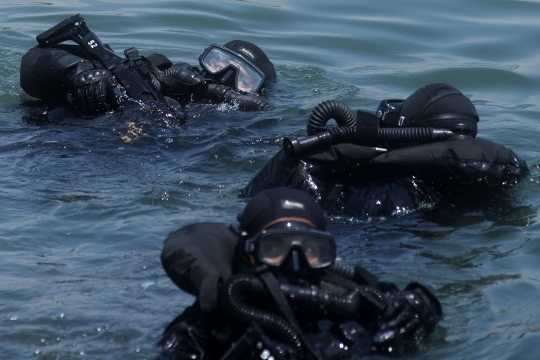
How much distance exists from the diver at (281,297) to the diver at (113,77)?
3315 millimetres

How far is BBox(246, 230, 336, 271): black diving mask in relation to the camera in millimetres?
3125

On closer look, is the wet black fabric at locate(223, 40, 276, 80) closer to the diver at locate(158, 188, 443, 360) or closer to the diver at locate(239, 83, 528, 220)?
the diver at locate(239, 83, 528, 220)

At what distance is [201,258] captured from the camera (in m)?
3.18

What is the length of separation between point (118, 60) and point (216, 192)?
1.78 meters

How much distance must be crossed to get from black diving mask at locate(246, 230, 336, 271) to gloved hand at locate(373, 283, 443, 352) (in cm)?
35

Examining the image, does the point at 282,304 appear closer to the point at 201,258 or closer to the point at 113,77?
the point at 201,258

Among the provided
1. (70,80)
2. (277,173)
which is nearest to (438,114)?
(277,173)

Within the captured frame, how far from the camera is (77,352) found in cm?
361

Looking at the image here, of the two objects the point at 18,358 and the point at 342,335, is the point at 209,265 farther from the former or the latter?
the point at 18,358

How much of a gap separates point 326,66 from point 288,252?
636 cm

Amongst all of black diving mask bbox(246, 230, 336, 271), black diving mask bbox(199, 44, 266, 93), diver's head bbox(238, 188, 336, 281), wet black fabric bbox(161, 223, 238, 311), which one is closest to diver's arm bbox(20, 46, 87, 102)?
black diving mask bbox(199, 44, 266, 93)

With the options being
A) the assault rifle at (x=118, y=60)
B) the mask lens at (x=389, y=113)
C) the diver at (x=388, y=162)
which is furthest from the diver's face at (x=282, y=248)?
the assault rifle at (x=118, y=60)

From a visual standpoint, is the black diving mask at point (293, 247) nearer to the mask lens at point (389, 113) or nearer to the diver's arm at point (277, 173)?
the diver's arm at point (277, 173)

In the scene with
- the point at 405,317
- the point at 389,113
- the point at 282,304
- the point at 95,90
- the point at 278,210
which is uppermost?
the point at 389,113
